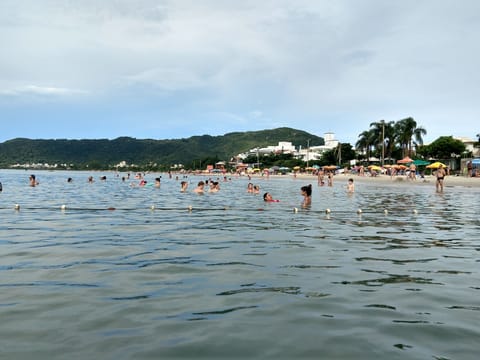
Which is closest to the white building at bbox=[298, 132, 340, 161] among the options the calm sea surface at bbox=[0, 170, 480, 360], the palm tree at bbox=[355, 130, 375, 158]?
the palm tree at bbox=[355, 130, 375, 158]

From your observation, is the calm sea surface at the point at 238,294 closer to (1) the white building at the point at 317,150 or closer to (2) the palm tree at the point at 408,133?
(2) the palm tree at the point at 408,133

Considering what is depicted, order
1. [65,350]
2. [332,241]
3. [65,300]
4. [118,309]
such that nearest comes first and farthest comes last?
1. [65,350]
2. [118,309]
3. [65,300]
4. [332,241]

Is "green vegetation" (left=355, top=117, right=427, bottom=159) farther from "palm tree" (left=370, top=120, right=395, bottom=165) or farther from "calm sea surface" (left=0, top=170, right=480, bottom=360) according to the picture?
"calm sea surface" (left=0, top=170, right=480, bottom=360)

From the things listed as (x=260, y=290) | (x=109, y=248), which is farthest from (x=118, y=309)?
(x=109, y=248)

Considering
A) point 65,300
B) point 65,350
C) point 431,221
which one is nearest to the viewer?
point 65,350

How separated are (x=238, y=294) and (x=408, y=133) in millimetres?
90604

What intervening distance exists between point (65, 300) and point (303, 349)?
3.38m

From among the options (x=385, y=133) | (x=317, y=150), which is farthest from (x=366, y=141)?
(x=317, y=150)

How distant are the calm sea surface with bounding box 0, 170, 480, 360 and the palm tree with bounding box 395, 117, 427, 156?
269ft

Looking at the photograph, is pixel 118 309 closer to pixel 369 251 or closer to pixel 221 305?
pixel 221 305

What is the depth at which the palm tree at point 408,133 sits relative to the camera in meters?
87.6

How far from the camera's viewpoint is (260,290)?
6250mm

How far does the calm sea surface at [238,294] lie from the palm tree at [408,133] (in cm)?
8199

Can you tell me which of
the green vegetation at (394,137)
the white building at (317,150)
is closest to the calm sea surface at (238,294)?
the green vegetation at (394,137)
